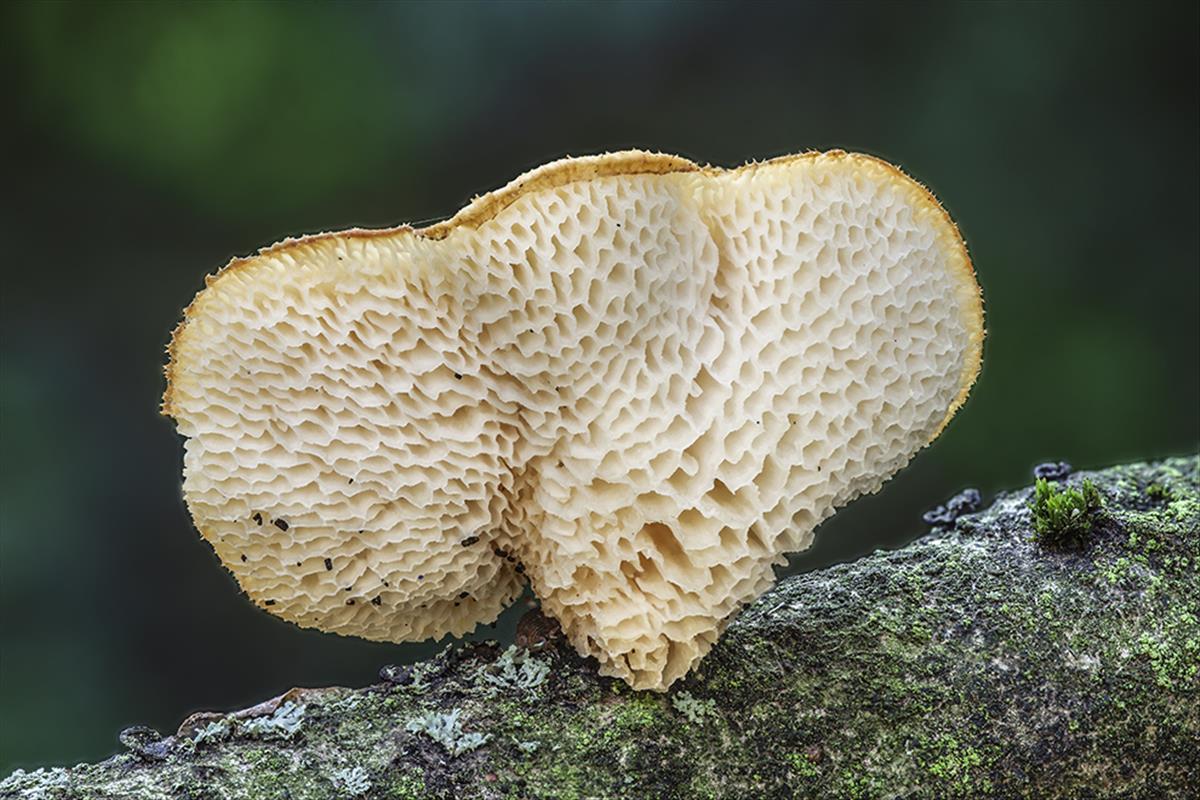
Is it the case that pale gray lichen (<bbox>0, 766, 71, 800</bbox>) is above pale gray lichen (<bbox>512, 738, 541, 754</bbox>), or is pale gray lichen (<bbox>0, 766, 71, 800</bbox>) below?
above

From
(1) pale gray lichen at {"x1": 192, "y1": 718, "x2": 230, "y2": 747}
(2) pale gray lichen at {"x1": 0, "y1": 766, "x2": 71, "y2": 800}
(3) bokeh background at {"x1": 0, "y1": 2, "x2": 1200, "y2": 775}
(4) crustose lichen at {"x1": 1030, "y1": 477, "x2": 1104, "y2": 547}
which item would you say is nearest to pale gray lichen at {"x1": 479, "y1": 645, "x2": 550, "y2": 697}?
(1) pale gray lichen at {"x1": 192, "y1": 718, "x2": 230, "y2": 747}

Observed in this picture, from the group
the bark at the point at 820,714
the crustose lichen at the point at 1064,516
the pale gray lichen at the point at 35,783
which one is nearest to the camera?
the pale gray lichen at the point at 35,783

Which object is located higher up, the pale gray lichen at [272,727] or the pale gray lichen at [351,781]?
the pale gray lichen at [272,727]

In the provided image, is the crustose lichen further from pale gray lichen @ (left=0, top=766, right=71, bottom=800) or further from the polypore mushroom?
pale gray lichen @ (left=0, top=766, right=71, bottom=800)

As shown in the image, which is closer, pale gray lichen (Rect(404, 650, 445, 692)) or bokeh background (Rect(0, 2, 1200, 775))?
pale gray lichen (Rect(404, 650, 445, 692))

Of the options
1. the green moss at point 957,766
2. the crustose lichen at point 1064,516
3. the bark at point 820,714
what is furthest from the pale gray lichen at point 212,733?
the crustose lichen at point 1064,516

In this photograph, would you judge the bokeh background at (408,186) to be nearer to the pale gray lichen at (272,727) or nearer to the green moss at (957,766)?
the pale gray lichen at (272,727)

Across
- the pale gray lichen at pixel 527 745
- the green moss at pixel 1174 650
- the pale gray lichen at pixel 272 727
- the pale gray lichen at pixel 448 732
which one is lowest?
the green moss at pixel 1174 650

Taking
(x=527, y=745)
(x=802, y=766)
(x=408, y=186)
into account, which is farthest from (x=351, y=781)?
(x=408, y=186)
